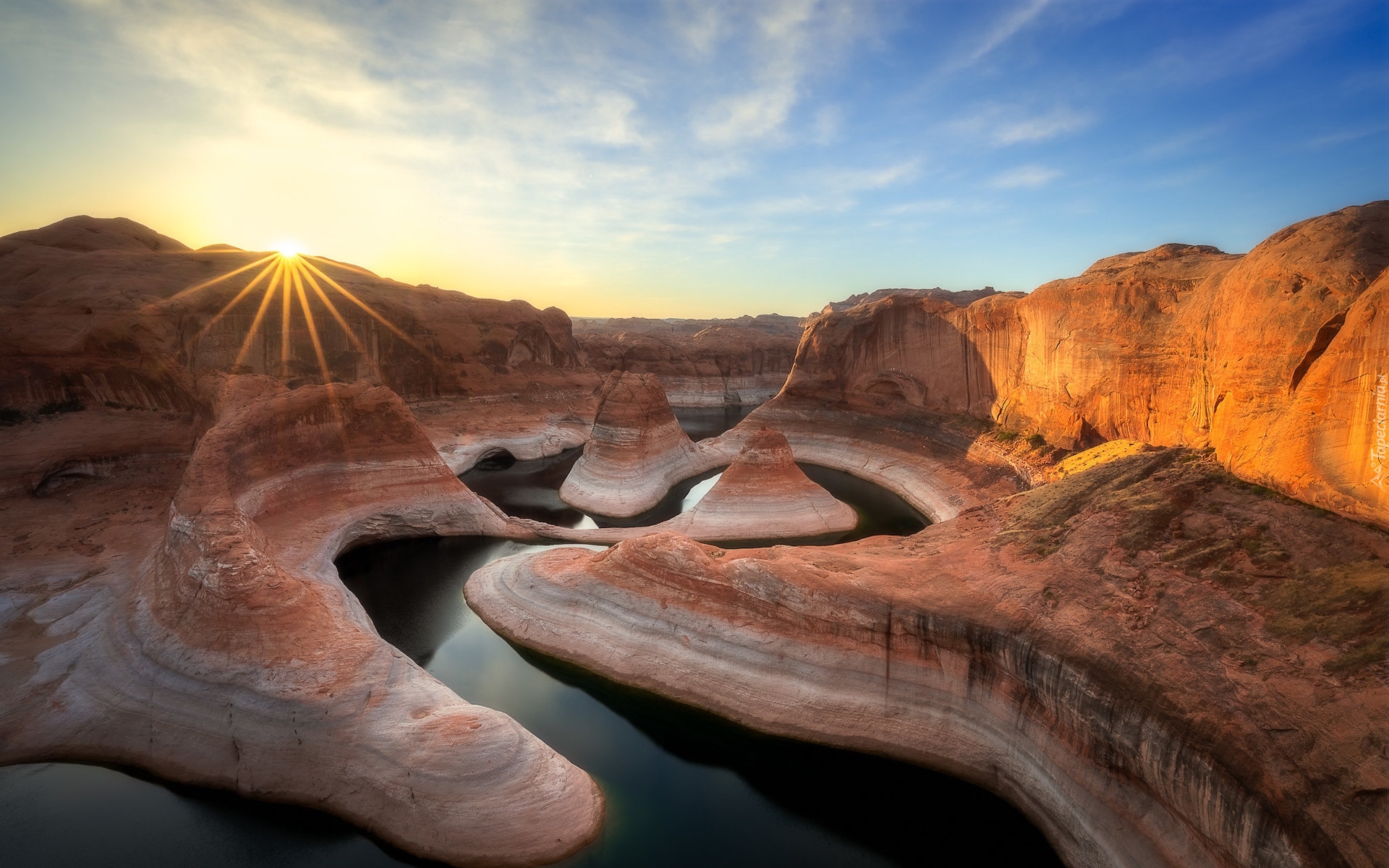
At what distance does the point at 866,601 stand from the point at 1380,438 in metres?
6.09

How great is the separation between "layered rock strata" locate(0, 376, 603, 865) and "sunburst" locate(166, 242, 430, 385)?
16687 mm

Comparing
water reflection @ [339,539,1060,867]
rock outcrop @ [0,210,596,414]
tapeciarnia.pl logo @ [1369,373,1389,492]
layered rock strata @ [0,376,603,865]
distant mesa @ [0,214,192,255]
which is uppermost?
distant mesa @ [0,214,192,255]

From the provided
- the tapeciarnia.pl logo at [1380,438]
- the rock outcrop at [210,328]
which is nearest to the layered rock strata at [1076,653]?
the tapeciarnia.pl logo at [1380,438]

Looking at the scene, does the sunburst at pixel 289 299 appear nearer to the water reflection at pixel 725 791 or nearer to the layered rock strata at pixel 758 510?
the layered rock strata at pixel 758 510

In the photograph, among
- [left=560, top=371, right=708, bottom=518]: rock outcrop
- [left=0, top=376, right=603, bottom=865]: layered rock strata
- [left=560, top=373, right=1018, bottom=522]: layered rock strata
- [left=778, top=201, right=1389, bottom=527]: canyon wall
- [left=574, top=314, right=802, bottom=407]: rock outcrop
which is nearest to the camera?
[left=778, top=201, right=1389, bottom=527]: canyon wall

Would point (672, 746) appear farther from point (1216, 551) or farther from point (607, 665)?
point (1216, 551)

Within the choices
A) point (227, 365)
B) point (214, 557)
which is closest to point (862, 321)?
point (214, 557)

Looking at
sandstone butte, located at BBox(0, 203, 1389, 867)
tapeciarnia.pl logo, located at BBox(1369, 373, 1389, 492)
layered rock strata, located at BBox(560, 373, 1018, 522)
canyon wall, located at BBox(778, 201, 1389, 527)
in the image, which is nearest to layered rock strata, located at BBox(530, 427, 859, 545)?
layered rock strata, located at BBox(560, 373, 1018, 522)

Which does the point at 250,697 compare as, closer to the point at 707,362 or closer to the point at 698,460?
the point at 698,460

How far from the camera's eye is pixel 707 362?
51531 millimetres

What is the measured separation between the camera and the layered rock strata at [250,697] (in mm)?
7570

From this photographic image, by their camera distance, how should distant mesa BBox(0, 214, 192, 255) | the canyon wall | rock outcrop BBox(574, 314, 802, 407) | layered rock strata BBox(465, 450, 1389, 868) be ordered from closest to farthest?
layered rock strata BBox(465, 450, 1389, 868), the canyon wall, distant mesa BBox(0, 214, 192, 255), rock outcrop BBox(574, 314, 802, 407)

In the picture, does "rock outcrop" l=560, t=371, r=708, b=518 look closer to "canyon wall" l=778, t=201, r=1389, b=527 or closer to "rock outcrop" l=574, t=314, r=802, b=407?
"canyon wall" l=778, t=201, r=1389, b=527

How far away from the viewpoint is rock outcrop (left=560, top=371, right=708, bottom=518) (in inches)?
833
